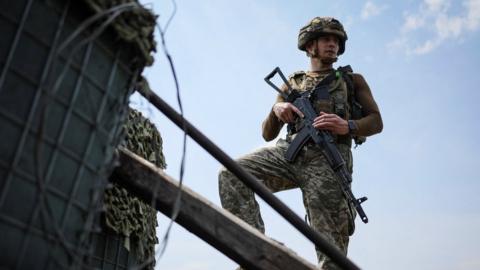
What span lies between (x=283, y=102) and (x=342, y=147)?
0.63 metres

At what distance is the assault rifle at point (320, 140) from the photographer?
4277 millimetres

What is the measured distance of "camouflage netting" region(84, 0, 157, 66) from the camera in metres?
1.53

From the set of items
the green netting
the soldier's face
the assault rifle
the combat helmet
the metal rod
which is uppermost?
the combat helmet

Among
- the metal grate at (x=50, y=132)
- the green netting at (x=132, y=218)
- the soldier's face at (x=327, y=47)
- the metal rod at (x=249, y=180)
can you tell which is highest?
the soldier's face at (x=327, y=47)

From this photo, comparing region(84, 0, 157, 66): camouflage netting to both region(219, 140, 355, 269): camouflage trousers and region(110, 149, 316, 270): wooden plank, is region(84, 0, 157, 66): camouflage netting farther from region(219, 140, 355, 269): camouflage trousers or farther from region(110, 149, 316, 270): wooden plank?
region(219, 140, 355, 269): camouflage trousers

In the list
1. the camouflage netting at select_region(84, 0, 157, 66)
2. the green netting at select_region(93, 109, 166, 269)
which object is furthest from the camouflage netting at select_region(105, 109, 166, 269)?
the camouflage netting at select_region(84, 0, 157, 66)

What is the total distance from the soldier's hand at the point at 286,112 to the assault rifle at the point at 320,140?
6cm

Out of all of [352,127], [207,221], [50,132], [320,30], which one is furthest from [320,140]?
[50,132]

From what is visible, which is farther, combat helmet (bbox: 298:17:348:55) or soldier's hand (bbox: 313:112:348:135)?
combat helmet (bbox: 298:17:348:55)

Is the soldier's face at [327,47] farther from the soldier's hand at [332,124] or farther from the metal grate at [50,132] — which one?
the metal grate at [50,132]

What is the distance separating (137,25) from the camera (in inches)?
63.4

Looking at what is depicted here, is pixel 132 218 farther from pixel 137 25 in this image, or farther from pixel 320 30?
pixel 320 30

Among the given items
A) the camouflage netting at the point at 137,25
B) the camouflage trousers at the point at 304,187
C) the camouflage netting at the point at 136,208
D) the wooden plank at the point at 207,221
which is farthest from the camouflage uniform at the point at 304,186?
the camouflage netting at the point at 137,25

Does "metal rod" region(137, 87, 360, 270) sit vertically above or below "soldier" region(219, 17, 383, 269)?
below
